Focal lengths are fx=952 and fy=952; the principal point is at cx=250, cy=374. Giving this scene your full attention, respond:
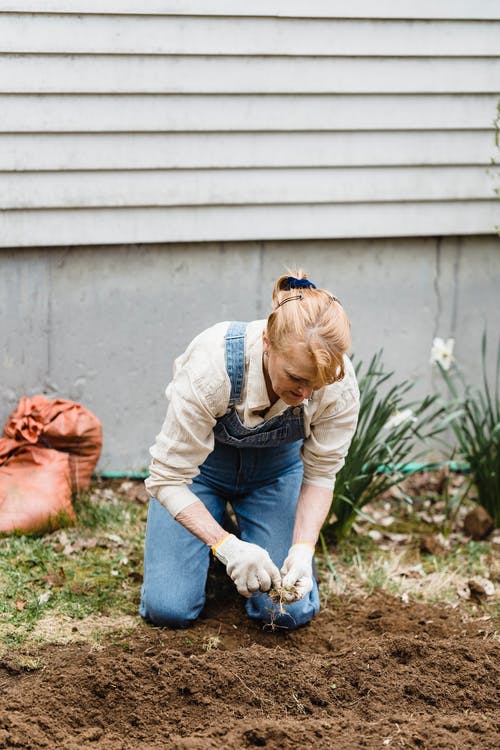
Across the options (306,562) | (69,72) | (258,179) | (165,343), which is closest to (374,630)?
(306,562)

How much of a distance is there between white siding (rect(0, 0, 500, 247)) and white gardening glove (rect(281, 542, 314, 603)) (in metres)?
1.71

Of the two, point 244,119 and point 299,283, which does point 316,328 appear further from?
point 244,119

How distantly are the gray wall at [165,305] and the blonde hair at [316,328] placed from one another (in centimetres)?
175

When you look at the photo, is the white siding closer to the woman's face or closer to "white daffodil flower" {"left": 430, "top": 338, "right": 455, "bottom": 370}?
"white daffodil flower" {"left": 430, "top": 338, "right": 455, "bottom": 370}

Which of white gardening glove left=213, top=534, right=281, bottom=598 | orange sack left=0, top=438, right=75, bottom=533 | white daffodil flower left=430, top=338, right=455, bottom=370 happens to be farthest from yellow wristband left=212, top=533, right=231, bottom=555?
white daffodil flower left=430, top=338, right=455, bottom=370

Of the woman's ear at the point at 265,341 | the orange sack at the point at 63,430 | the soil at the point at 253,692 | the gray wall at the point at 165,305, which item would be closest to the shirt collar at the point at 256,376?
the woman's ear at the point at 265,341

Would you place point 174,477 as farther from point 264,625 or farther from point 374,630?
point 374,630

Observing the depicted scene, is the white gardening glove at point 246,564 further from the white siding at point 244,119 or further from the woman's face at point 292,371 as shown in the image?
the white siding at point 244,119

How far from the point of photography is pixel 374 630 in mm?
3199

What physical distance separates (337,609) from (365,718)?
0.83 m

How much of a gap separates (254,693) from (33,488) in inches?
59.4

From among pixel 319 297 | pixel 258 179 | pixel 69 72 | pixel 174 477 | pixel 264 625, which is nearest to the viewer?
pixel 319 297

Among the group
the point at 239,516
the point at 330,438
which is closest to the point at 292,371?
the point at 330,438

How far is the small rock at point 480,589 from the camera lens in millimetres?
3529
